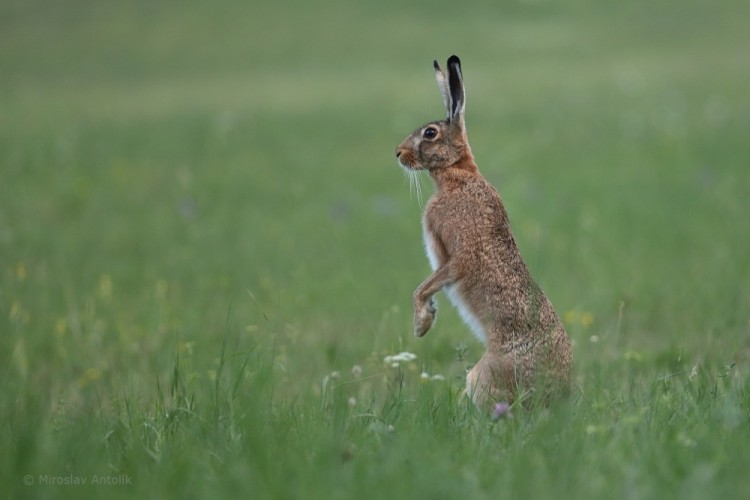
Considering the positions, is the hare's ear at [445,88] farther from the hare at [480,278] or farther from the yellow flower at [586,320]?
the yellow flower at [586,320]

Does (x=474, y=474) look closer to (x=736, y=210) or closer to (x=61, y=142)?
(x=736, y=210)

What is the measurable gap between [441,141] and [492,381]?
4.76ft

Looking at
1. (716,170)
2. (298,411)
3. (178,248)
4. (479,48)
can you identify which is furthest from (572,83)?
(298,411)

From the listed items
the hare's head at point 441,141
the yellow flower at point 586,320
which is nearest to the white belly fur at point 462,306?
the hare's head at point 441,141

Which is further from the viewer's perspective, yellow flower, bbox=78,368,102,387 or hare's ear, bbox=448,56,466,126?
yellow flower, bbox=78,368,102,387

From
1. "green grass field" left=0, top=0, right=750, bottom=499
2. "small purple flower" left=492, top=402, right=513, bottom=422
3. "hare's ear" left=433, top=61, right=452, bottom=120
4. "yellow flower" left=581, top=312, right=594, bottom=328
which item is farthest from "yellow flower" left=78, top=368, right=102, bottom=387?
"yellow flower" left=581, top=312, right=594, bottom=328

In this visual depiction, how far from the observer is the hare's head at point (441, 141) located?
542 centimetres

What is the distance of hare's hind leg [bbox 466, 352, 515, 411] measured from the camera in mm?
4516

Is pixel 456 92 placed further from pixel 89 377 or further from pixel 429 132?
pixel 89 377

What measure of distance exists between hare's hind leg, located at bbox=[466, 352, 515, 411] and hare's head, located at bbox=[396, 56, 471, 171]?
124 cm

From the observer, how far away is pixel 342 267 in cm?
995

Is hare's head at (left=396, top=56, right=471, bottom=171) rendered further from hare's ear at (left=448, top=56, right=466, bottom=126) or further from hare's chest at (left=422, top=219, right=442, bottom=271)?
hare's chest at (left=422, top=219, right=442, bottom=271)

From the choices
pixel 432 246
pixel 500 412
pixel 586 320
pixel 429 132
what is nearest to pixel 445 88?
pixel 429 132

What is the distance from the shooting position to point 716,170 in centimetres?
1309
